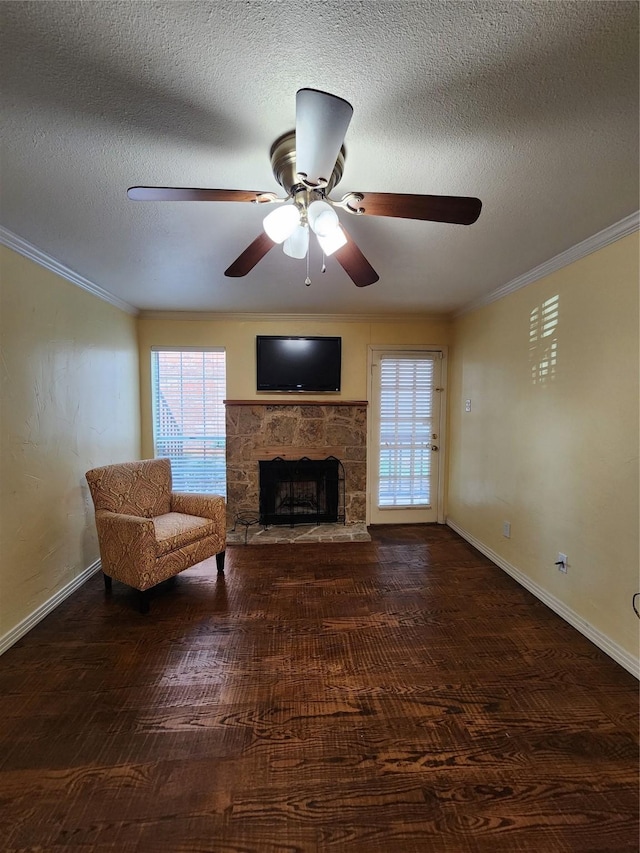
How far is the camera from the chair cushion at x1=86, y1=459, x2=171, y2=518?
2.50 metres

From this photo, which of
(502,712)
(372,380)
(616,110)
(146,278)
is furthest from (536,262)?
(146,278)

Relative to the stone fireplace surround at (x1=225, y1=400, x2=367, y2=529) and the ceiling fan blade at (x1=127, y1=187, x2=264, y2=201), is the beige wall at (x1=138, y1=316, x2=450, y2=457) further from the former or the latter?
the ceiling fan blade at (x1=127, y1=187, x2=264, y2=201)

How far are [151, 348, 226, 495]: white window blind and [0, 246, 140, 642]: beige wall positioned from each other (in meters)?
0.67

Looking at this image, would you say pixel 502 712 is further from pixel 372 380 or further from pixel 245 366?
pixel 245 366

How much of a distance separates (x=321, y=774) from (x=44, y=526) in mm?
2202

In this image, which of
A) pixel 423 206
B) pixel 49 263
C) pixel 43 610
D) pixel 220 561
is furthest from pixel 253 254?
pixel 43 610

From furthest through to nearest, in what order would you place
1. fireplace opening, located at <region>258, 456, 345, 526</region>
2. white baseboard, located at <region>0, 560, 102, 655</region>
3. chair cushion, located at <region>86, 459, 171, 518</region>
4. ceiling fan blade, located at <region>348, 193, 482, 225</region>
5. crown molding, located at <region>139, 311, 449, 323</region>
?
fireplace opening, located at <region>258, 456, 345, 526</region>, crown molding, located at <region>139, 311, 449, 323</region>, chair cushion, located at <region>86, 459, 171, 518</region>, white baseboard, located at <region>0, 560, 102, 655</region>, ceiling fan blade, located at <region>348, 193, 482, 225</region>

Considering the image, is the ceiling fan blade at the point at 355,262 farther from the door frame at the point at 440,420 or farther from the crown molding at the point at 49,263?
the door frame at the point at 440,420

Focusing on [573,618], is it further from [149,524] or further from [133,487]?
[133,487]

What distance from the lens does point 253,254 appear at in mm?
1591

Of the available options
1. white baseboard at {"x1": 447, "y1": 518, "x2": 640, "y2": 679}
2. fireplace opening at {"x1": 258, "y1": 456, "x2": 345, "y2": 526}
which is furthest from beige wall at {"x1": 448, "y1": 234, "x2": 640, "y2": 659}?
fireplace opening at {"x1": 258, "y1": 456, "x2": 345, "y2": 526}

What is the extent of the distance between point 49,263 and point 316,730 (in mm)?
3162

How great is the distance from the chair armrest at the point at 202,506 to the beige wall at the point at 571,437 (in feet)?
7.88

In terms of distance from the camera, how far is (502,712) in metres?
1.55
